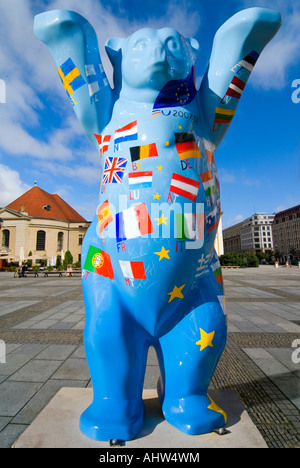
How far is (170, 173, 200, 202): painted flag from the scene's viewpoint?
1546 millimetres

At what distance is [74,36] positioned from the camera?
1663 mm

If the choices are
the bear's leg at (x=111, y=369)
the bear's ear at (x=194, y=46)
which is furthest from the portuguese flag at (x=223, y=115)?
the bear's leg at (x=111, y=369)

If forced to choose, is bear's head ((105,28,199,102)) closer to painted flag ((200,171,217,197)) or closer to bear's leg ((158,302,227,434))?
painted flag ((200,171,217,197))

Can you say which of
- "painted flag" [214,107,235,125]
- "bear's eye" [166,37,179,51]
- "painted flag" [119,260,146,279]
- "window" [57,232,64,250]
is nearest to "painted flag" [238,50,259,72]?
"painted flag" [214,107,235,125]

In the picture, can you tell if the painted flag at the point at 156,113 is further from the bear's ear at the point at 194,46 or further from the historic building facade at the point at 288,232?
the historic building facade at the point at 288,232

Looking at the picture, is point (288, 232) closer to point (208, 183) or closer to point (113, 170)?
point (208, 183)

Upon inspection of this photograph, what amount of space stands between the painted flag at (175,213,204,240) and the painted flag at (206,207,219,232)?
2.8 inches

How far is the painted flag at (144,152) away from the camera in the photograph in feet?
5.17

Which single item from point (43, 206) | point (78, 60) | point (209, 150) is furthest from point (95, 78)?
point (43, 206)

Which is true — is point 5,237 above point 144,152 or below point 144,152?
above

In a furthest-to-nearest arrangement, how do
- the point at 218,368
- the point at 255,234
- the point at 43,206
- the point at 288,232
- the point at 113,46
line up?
the point at 255,234, the point at 288,232, the point at 43,206, the point at 218,368, the point at 113,46

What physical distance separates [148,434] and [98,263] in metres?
1.06

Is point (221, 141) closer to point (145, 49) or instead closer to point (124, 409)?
point (145, 49)

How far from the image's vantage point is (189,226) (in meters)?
1.54
